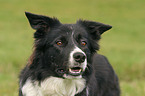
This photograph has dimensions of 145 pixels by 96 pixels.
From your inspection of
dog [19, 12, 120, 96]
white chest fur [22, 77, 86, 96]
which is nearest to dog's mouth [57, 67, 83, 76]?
dog [19, 12, 120, 96]

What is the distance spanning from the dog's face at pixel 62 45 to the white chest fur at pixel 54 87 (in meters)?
0.21

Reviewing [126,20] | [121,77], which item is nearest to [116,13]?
[126,20]

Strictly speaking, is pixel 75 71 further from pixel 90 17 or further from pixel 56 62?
pixel 90 17

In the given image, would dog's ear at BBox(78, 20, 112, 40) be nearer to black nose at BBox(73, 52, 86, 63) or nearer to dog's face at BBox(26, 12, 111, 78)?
dog's face at BBox(26, 12, 111, 78)

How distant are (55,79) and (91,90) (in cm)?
92

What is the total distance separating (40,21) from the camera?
5.17 m

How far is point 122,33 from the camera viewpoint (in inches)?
1174

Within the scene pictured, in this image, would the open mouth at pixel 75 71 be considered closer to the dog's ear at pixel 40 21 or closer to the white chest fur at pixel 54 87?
the white chest fur at pixel 54 87

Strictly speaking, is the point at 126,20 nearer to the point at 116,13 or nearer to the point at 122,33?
the point at 116,13

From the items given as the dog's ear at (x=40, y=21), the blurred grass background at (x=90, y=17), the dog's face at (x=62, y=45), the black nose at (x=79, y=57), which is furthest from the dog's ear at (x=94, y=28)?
the blurred grass background at (x=90, y=17)

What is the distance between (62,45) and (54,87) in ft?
2.72

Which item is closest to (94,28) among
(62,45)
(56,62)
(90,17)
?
(62,45)

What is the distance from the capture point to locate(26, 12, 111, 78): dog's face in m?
4.81

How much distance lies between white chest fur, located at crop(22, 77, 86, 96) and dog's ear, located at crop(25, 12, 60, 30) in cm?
104
